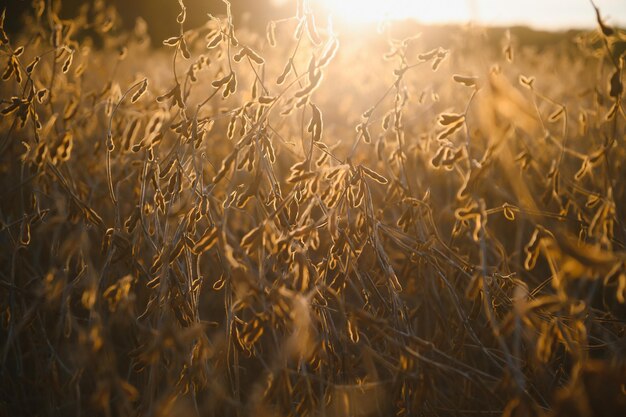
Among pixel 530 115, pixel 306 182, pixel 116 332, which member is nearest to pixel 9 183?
pixel 116 332

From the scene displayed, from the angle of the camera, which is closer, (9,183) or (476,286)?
(476,286)

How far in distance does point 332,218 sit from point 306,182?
0.48 feet

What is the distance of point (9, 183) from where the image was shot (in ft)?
6.61

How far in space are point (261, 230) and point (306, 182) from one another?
0.84ft

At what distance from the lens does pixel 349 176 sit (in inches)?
51.7

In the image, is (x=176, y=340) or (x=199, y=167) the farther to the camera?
(x=199, y=167)

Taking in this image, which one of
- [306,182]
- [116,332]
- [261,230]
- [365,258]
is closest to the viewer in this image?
[261,230]

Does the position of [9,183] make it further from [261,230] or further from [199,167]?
[261,230]

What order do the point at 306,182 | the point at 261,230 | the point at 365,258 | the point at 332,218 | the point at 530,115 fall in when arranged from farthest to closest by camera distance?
the point at 365,258 < the point at 306,182 < the point at 332,218 < the point at 261,230 < the point at 530,115

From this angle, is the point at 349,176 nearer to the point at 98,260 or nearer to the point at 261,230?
the point at 261,230

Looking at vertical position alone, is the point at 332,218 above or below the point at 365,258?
above

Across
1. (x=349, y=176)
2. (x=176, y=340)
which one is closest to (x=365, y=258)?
(x=349, y=176)

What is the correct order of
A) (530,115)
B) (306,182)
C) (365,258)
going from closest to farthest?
(530,115)
(306,182)
(365,258)

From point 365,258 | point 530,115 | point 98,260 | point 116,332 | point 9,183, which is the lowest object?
point 116,332
